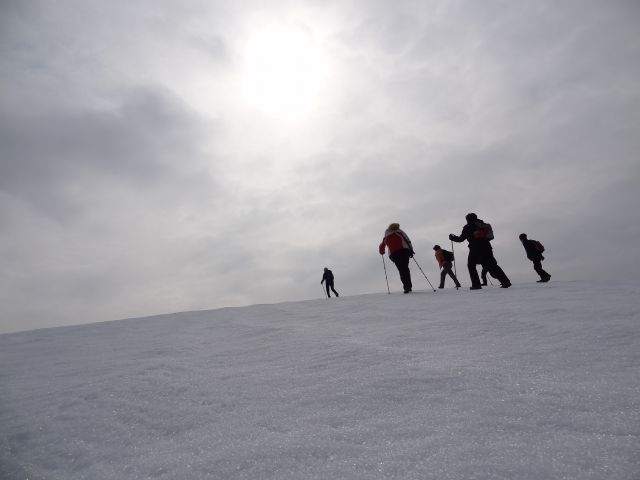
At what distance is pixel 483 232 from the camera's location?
10.3 metres

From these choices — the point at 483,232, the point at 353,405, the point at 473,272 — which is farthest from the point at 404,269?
the point at 353,405

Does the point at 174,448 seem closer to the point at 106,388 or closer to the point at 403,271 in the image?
the point at 106,388

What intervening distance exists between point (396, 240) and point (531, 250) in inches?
197

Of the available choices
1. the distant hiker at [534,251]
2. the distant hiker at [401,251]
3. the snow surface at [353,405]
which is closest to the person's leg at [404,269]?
the distant hiker at [401,251]

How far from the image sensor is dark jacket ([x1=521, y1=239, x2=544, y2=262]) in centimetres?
1255

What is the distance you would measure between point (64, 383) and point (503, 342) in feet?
14.7

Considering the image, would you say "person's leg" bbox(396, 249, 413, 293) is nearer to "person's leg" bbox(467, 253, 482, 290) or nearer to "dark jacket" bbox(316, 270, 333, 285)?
"person's leg" bbox(467, 253, 482, 290)

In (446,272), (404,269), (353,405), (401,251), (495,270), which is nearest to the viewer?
(353,405)

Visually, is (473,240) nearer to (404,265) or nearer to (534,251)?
(404,265)

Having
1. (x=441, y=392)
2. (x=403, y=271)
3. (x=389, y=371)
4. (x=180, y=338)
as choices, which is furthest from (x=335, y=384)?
(x=403, y=271)

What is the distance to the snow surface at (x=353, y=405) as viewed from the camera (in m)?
2.05

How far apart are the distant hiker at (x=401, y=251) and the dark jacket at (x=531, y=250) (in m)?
4.47

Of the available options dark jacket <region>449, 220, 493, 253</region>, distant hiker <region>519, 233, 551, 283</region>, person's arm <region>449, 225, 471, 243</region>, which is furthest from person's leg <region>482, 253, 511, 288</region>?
distant hiker <region>519, 233, 551, 283</region>

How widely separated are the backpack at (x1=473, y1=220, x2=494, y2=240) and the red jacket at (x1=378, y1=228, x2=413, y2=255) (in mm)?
1833
